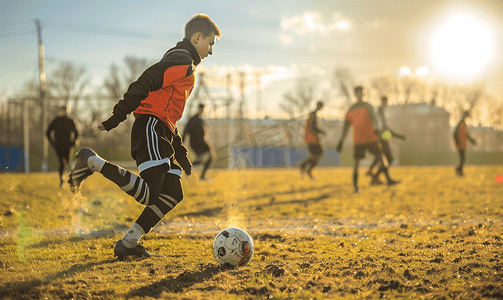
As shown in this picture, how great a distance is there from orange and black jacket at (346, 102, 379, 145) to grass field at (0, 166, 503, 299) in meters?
2.41

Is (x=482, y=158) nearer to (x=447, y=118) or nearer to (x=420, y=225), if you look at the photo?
(x=447, y=118)

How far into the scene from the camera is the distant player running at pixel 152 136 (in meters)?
3.15

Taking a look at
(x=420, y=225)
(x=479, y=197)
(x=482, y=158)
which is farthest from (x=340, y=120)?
(x=420, y=225)

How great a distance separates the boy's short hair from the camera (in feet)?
11.4

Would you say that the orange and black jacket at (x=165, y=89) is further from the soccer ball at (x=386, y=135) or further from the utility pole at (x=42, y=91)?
the utility pole at (x=42, y=91)

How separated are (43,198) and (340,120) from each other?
50364 mm

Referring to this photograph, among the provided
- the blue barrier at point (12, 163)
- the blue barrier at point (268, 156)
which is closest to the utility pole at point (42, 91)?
the blue barrier at point (12, 163)

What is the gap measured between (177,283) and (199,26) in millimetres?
2104

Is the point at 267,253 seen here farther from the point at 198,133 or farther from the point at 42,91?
the point at 42,91

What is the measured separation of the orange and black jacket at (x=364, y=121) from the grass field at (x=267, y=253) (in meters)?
2.41

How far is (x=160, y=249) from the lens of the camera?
3.94 meters

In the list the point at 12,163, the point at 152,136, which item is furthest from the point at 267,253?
the point at 12,163

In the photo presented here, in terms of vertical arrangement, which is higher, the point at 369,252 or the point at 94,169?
the point at 94,169

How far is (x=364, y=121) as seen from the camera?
9391 millimetres
